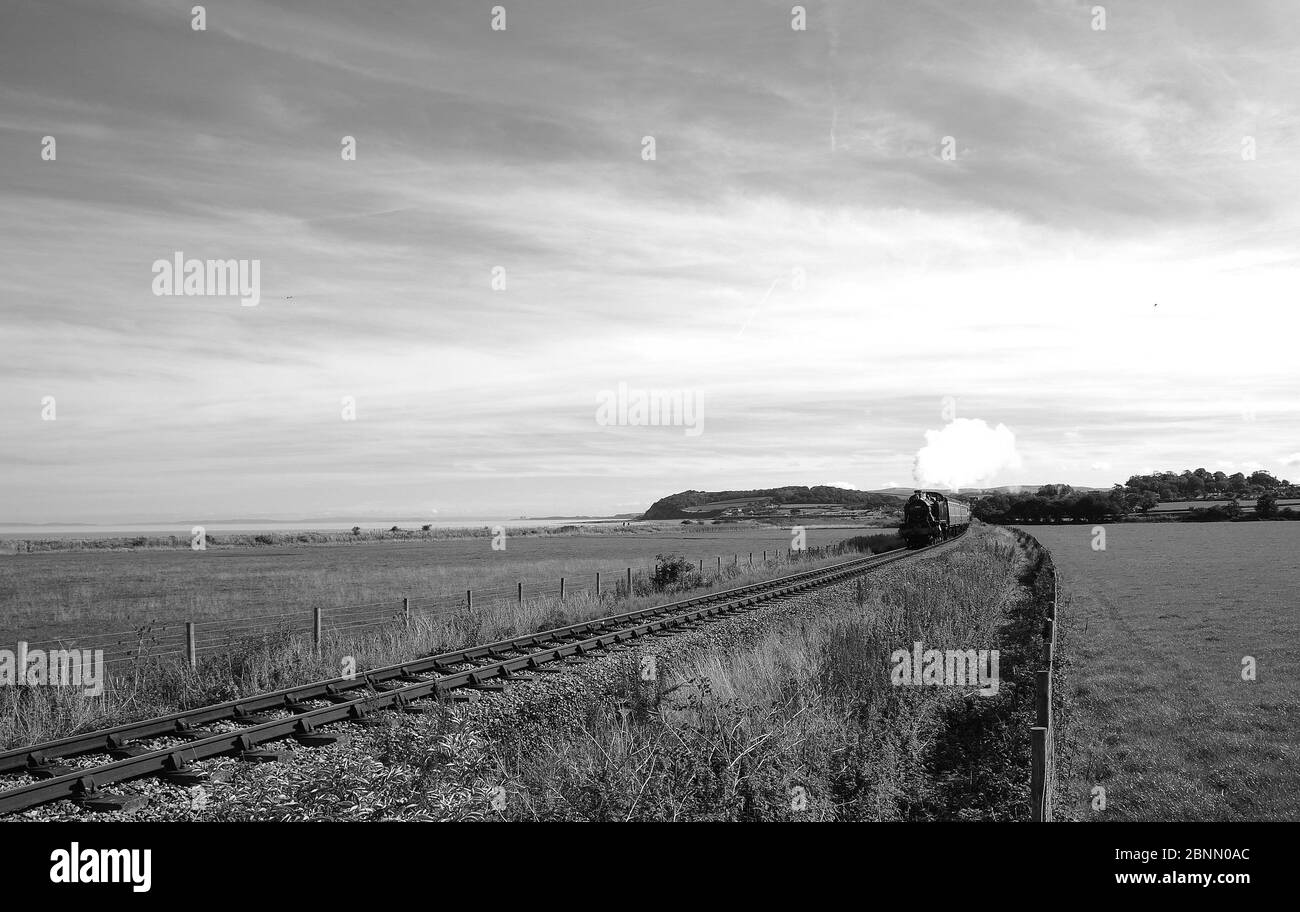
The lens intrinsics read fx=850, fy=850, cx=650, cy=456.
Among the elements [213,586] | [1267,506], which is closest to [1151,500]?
[1267,506]

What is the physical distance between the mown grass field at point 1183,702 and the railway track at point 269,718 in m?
8.26

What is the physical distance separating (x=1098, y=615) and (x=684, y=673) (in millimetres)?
18882

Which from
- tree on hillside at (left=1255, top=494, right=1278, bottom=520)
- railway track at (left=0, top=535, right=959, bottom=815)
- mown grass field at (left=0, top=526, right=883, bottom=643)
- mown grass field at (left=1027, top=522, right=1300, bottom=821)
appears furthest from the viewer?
tree on hillside at (left=1255, top=494, right=1278, bottom=520)

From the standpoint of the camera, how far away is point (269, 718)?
35.4ft

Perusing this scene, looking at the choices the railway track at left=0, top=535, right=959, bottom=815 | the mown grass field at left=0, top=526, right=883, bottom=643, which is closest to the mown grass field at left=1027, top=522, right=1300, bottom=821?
the railway track at left=0, top=535, right=959, bottom=815

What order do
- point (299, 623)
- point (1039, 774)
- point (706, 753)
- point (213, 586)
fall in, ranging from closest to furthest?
1. point (1039, 774)
2. point (706, 753)
3. point (299, 623)
4. point (213, 586)

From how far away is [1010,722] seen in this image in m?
11.1

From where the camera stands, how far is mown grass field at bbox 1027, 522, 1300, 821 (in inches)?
374

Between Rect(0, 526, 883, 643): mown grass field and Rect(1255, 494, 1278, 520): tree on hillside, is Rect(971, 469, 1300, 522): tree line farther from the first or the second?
Rect(0, 526, 883, 643): mown grass field

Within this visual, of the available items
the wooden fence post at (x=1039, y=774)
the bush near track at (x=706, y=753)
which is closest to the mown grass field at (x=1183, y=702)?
the bush near track at (x=706, y=753)

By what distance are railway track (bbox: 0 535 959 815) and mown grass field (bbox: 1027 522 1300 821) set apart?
826 cm

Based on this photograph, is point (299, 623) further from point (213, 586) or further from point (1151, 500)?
point (1151, 500)

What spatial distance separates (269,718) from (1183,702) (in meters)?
14.2

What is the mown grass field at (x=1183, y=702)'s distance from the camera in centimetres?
951
